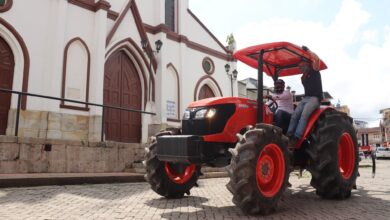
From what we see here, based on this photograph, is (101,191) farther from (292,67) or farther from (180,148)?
(292,67)

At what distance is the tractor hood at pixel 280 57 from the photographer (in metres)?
5.52

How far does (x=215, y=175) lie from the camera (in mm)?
10500

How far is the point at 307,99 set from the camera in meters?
5.65

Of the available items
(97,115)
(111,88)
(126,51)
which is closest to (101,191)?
(97,115)

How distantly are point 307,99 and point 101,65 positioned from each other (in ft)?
31.8

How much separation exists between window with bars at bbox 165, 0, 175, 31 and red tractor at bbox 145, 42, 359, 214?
39.3 feet

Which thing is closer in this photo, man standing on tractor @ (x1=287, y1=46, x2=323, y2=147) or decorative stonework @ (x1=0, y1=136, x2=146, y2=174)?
man standing on tractor @ (x1=287, y1=46, x2=323, y2=147)

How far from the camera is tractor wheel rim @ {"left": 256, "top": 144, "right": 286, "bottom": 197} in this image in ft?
14.5

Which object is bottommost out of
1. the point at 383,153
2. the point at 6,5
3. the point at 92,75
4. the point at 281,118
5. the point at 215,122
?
the point at 383,153

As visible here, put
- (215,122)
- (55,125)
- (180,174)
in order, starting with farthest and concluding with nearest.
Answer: (55,125), (180,174), (215,122)

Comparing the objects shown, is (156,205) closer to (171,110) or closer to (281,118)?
(281,118)

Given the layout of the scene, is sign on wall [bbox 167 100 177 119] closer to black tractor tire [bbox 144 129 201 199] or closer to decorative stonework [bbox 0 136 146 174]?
decorative stonework [bbox 0 136 146 174]

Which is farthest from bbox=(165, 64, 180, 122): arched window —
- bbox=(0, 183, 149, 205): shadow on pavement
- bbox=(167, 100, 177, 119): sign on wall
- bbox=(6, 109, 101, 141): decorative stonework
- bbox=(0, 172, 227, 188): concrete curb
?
bbox=(0, 183, 149, 205): shadow on pavement

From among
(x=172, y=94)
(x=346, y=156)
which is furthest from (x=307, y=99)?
(x=172, y=94)
